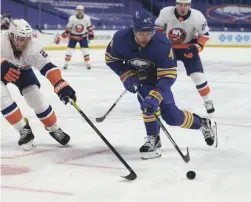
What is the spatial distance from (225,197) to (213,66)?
8.68 meters

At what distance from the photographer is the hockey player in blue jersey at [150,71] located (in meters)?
3.30

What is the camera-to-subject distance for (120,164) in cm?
345

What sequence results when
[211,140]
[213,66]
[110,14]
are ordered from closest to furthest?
[211,140] < [213,66] < [110,14]

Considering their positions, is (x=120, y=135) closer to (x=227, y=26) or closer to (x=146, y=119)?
(x=146, y=119)

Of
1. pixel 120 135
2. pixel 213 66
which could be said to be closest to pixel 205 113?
A: pixel 120 135

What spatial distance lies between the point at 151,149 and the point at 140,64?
22.2 inches

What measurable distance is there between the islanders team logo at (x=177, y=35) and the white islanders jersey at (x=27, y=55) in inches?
72.5

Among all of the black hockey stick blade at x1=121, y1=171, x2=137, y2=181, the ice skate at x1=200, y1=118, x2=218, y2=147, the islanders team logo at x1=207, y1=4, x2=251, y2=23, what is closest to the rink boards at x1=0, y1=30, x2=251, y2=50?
the islanders team logo at x1=207, y1=4, x2=251, y2=23

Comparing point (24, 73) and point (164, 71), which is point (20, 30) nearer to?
point (24, 73)

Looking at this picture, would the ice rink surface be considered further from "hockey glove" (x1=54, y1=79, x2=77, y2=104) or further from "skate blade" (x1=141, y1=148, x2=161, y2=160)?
"hockey glove" (x1=54, y1=79, x2=77, y2=104)

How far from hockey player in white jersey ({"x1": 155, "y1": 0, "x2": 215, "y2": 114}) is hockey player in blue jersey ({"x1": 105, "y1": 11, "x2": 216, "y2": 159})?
1.38m

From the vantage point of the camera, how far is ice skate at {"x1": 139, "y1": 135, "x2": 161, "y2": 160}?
3.58m

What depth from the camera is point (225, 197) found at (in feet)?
8.87

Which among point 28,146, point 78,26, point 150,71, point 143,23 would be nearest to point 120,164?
point 150,71
